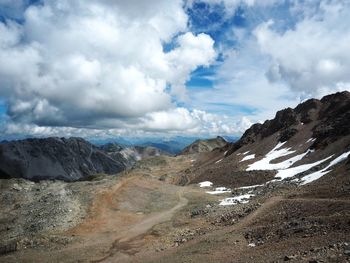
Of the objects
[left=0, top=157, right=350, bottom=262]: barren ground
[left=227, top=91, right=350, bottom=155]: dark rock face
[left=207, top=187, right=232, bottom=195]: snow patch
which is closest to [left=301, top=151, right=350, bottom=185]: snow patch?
[left=0, top=157, right=350, bottom=262]: barren ground

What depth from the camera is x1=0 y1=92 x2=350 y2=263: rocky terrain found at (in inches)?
1225

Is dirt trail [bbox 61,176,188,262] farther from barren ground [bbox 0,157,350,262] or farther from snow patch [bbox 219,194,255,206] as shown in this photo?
snow patch [bbox 219,194,255,206]

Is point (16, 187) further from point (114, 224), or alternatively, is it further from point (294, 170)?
point (294, 170)

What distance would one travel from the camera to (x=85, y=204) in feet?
198

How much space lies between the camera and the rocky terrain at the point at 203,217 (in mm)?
31109

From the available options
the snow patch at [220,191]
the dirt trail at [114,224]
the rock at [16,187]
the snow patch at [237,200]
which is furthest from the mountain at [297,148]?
the rock at [16,187]

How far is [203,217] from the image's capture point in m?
52.5

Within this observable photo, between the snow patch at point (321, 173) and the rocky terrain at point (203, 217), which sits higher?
the snow patch at point (321, 173)

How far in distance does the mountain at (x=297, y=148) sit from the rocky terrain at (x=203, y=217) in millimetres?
468

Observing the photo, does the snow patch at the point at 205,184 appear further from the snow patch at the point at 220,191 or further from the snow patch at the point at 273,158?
the snow patch at the point at 273,158

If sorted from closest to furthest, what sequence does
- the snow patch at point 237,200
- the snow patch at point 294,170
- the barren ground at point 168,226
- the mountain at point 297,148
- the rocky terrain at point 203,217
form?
the barren ground at point 168,226
the rocky terrain at point 203,217
the snow patch at point 237,200
the mountain at point 297,148
the snow patch at point 294,170

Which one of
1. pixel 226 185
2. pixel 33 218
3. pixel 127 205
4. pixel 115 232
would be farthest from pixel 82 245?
pixel 226 185

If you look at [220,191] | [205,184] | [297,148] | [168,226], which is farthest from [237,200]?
[297,148]

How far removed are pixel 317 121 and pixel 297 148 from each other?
19610 mm
